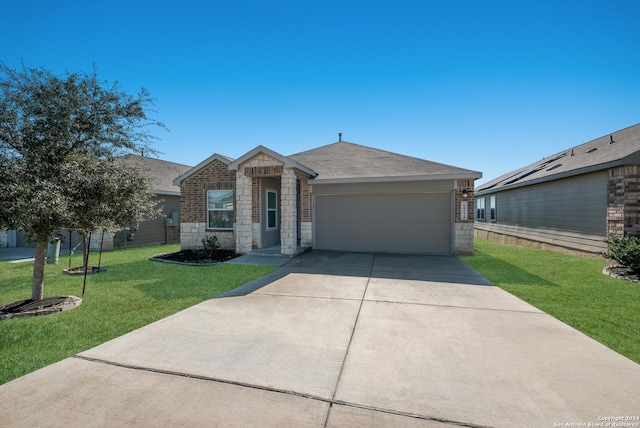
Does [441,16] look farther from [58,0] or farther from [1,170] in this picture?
[1,170]

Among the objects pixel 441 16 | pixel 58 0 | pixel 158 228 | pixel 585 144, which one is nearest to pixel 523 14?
pixel 441 16

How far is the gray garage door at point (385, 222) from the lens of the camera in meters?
10.6

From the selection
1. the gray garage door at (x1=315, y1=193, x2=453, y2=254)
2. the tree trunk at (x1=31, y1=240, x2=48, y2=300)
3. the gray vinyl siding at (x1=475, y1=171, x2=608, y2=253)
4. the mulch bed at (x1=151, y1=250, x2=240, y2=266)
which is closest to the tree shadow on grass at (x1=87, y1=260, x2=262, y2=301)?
the mulch bed at (x1=151, y1=250, x2=240, y2=266)

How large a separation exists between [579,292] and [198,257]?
10.6 m

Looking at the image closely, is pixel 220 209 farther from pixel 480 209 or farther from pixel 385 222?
pixel 480 209

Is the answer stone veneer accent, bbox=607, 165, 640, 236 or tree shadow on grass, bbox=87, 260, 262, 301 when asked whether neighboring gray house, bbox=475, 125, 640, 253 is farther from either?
tree shadow on grass, bbox=87, 260, 262, 301

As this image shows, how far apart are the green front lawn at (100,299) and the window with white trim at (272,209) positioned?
3341 millimetres

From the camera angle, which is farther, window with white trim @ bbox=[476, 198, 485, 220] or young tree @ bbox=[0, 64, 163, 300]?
window with white trim @ bbox=[476, 198, 485, 220]

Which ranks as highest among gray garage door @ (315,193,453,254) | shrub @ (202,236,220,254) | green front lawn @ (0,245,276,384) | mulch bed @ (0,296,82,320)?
gray garage door @ (315,193,453,254)

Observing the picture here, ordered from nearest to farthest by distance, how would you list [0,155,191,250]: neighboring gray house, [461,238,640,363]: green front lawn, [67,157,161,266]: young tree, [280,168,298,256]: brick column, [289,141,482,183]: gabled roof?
[461,238,640,363]: green front lawn < [67,157,161,266]: young tree < [280,168,298,256]: brick column < [289,141,482,183]: gabled roof < [0,155,191,250]: neighboring gray house

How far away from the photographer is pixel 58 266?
30.2ft

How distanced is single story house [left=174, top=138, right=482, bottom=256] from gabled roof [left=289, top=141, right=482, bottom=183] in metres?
0.04

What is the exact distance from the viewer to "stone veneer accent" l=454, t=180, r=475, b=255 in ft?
33.6

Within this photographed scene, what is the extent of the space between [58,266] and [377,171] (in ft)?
37.1
